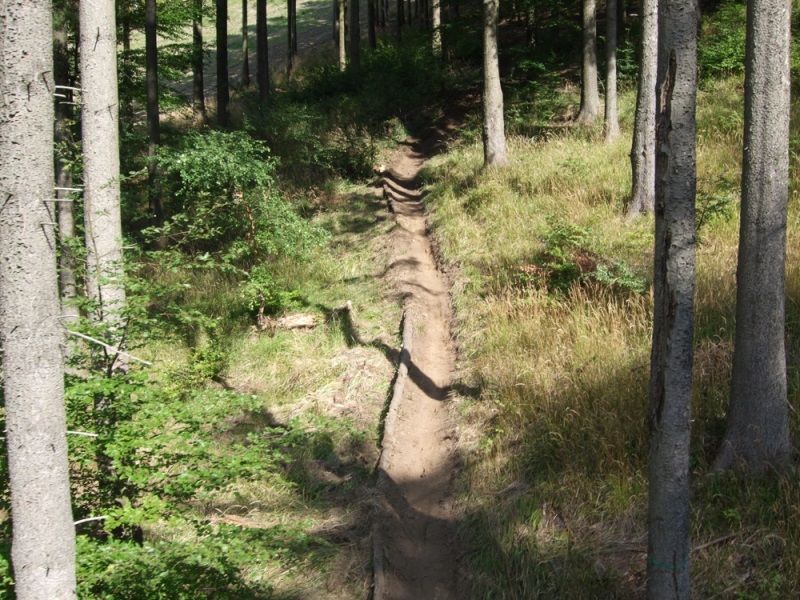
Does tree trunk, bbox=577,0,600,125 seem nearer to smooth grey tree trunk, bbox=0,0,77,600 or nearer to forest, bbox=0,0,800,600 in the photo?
forest, bbox=0,0,800,600

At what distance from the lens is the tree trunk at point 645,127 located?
12.1m

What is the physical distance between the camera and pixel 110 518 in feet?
16.9

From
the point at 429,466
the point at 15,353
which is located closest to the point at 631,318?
the point at 429,466

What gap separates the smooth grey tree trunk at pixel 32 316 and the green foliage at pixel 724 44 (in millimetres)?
17242

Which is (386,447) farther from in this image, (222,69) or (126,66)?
(222,69)

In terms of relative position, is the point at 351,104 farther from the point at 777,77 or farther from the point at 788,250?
the point at 777,77

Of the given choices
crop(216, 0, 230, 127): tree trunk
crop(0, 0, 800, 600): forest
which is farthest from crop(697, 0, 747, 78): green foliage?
crop(216, 0, 230, 127): tree trunk

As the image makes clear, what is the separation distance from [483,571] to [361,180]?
48.4 ft

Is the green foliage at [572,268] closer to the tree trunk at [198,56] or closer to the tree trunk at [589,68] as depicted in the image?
the tree trunk at [589,68]

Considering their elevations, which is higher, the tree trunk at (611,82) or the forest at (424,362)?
the tree trunk at (611,82)

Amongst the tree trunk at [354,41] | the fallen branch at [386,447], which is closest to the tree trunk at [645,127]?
the fallen branch at [386,447]

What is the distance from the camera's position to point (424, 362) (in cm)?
1073

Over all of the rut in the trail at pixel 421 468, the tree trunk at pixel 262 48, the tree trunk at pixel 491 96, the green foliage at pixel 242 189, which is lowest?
the rut in the trail at pixel 421 468

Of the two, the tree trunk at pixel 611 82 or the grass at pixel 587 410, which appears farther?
the tree trunk at pixel 611 82
